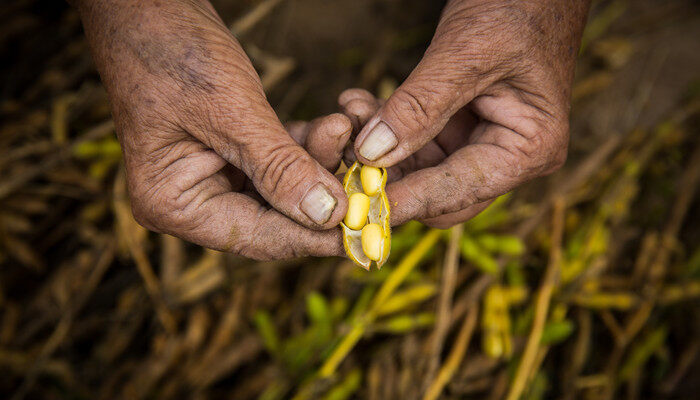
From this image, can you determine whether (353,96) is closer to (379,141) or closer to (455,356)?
(379,141)

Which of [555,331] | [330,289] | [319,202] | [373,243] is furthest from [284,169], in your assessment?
[555,331]

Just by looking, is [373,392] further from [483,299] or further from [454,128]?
[454,128]

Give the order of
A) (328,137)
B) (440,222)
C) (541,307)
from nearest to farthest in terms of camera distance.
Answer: (328,137)
(440,222)
(541,307)

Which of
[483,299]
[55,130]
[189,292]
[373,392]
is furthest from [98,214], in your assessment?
[483,299]

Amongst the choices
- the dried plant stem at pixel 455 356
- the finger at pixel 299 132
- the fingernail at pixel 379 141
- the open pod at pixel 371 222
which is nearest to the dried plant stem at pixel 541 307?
the dried plant stem at pixel 455 356

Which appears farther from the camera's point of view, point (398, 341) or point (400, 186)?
point (398, 341)

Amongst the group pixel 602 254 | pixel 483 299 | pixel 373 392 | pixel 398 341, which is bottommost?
pixel 373 392
